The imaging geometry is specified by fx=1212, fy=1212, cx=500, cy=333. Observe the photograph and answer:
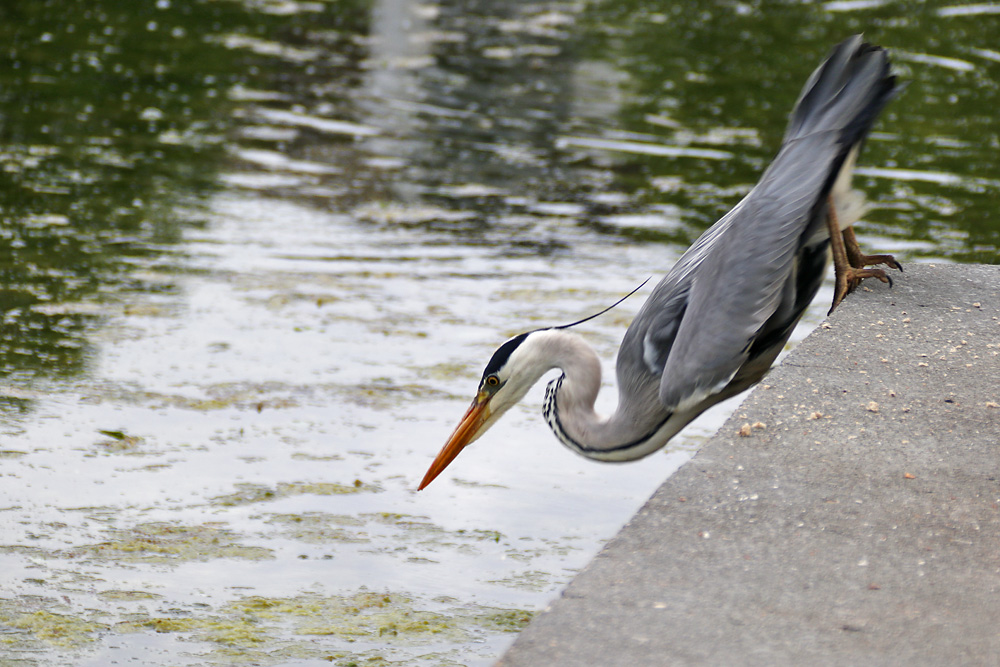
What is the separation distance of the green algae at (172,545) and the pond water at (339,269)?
0.04 feet

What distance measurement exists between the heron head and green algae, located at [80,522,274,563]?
602mm

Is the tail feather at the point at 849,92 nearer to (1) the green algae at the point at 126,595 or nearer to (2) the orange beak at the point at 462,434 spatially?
(2) the orange beak at the point at 462,434

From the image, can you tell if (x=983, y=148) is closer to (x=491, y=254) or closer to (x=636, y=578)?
(x=491, y=254)

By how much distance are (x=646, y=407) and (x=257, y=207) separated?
12.9 feet

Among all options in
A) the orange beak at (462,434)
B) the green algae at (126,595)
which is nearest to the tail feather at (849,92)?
the orange beak at (462,434)

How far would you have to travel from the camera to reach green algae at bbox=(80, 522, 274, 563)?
3.62 meters

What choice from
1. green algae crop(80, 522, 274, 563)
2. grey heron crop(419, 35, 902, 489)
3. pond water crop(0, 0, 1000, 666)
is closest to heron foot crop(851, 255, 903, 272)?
pond water crop(0, 0, 1000, 666)

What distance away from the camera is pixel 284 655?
3.16 m

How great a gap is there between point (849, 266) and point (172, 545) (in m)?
2.29

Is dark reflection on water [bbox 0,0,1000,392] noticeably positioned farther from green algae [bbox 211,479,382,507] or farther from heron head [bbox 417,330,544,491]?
heron head [bbox 417,330,544,491]

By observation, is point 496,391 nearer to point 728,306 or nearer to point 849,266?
point 728,306

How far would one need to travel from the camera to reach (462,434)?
368 centimetres

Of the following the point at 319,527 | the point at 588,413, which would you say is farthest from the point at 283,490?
the point at 588,413

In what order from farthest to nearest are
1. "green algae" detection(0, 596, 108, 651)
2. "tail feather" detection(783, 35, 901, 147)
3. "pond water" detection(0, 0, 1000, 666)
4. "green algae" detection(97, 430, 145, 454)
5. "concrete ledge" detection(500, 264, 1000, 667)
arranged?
"green algae" detection(97, 430, 145, 454)
"pond water" detection(0, 0, 1000, 666)
"tail feather" detection(783, 35, 901, 147)
"green algae" detection(0, 596, 108, 651)
"concrete ledge" detection(500, 264, 1000, 667)
